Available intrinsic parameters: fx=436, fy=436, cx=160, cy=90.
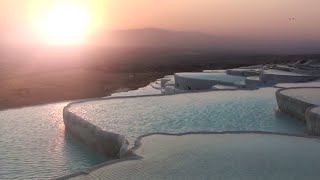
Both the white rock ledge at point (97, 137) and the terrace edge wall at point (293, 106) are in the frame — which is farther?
the terrace edge wall at point (293, 106)

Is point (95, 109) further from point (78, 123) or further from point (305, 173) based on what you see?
point (305, 173)

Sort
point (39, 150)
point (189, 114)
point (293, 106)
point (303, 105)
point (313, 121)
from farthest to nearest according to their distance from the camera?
point (189, 114) < point (293, 106) < point (303, 105) < point (313, 121) < point (39, 150)

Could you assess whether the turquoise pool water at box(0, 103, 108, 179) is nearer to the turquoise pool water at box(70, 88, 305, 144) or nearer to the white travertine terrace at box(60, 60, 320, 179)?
the white travertine terrace at box(60, 60, 320, 179)

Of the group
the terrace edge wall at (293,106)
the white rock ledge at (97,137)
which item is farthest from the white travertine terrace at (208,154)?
the terrace edge wall at (293,106)

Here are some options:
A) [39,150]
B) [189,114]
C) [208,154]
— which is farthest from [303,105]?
[39,150]

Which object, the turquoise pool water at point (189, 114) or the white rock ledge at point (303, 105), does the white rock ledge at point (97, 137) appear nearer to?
the turquoise pool water at point (189, 114)

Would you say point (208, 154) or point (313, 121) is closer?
point (208, 154)

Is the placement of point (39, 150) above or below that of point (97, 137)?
below

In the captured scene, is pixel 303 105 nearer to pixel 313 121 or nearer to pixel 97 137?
pixel 313 121
